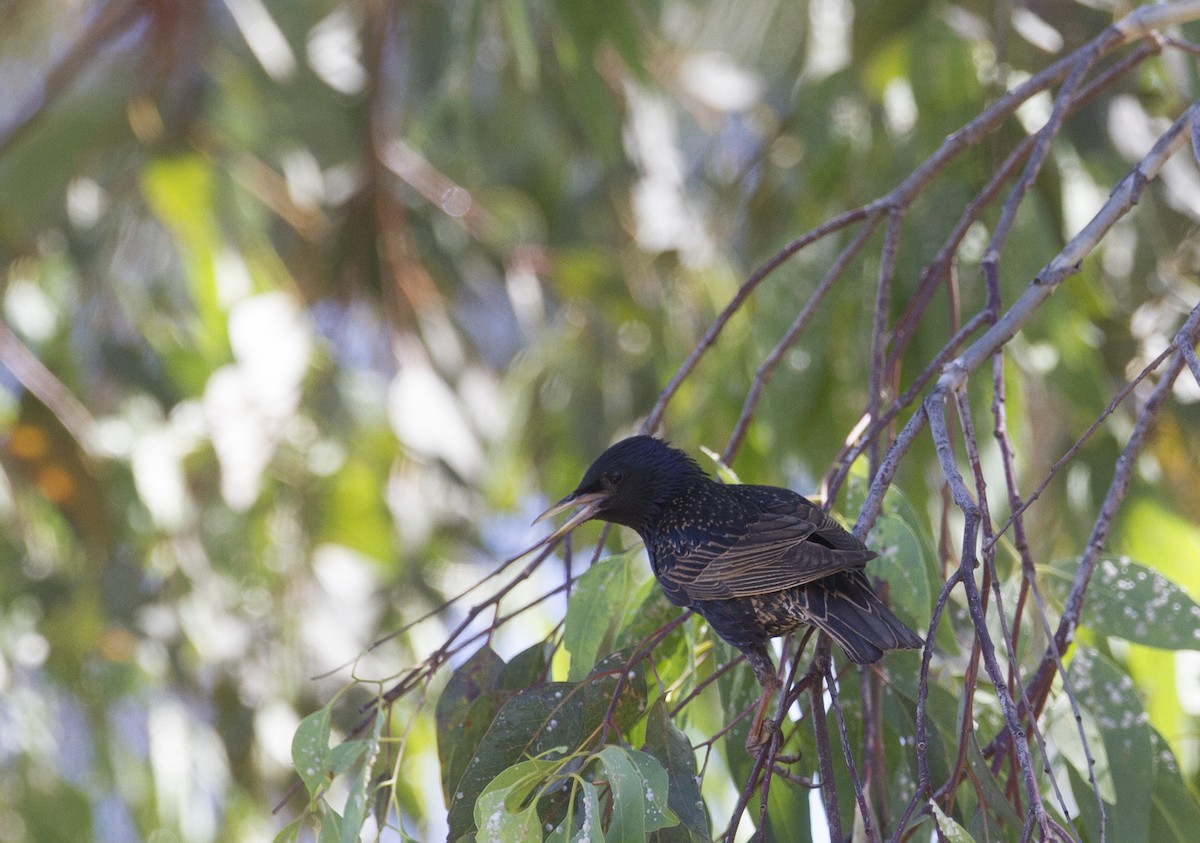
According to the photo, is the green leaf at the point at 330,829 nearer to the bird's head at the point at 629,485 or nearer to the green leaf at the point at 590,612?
the green leaf at the point at 590,612

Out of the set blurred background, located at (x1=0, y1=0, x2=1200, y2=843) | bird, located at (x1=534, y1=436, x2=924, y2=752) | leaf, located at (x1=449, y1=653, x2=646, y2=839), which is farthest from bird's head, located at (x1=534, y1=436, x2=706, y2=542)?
blurred background, located at (x1=0, y1=0, x2=1200, y2=843)

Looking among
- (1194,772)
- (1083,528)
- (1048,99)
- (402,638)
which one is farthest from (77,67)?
(1194,772)

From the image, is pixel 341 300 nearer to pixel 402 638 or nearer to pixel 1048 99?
pixel 402 638

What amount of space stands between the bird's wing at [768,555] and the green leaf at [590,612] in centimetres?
11

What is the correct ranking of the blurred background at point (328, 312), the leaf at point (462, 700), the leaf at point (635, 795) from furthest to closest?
1. the blurred background at point (328, 312)
2. the leaf at point (462, 700)
3. the leaf at point (635, 795)

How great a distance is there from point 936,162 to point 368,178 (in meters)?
3.26

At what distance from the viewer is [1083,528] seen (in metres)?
3.18

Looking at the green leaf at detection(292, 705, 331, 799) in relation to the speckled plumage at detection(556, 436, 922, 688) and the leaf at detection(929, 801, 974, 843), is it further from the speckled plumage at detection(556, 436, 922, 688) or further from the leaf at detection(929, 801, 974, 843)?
the leaf at detection(929, 801, 974, 843)

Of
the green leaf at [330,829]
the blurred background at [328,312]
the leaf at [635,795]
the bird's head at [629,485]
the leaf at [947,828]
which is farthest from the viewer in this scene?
the blurred background at [328,312]

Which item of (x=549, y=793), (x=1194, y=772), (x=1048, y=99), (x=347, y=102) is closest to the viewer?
(x=549, y=793)

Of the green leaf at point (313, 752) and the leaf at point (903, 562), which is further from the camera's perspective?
the leaf at point (903, 562)

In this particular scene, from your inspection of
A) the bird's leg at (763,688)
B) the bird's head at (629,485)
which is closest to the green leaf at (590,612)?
the bird's leg at (763,688)

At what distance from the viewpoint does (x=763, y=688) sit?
190 cm

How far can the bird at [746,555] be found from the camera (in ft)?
5.59
